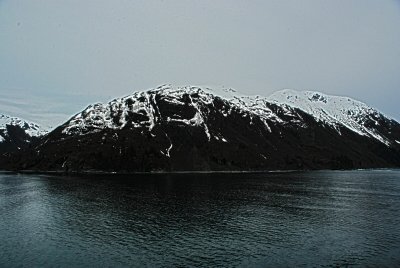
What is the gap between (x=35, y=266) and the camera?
52875 millimetres

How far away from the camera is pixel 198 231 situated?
2997 inches

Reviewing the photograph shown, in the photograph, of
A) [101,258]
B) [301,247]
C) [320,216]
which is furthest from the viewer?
[320,216]

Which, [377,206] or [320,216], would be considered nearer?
[320,216]

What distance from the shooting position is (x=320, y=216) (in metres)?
93.2

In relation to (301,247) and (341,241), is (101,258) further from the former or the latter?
(341,241)

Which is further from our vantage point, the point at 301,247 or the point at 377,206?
the point at 377,206

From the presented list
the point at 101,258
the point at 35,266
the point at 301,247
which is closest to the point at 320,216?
the point at 301,247

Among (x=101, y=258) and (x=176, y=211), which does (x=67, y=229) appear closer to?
(x=101, y=258)

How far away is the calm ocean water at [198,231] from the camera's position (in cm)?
5703

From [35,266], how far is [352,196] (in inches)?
4493

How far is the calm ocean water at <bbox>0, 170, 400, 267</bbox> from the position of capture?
2245 inches

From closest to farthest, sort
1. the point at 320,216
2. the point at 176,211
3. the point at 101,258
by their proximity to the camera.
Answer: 1. the point at 101,258
2. the point at 320,216
3. the point at 176,211

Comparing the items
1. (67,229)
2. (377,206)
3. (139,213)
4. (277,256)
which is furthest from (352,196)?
(67,229)

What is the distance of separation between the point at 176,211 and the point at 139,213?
9783mm
